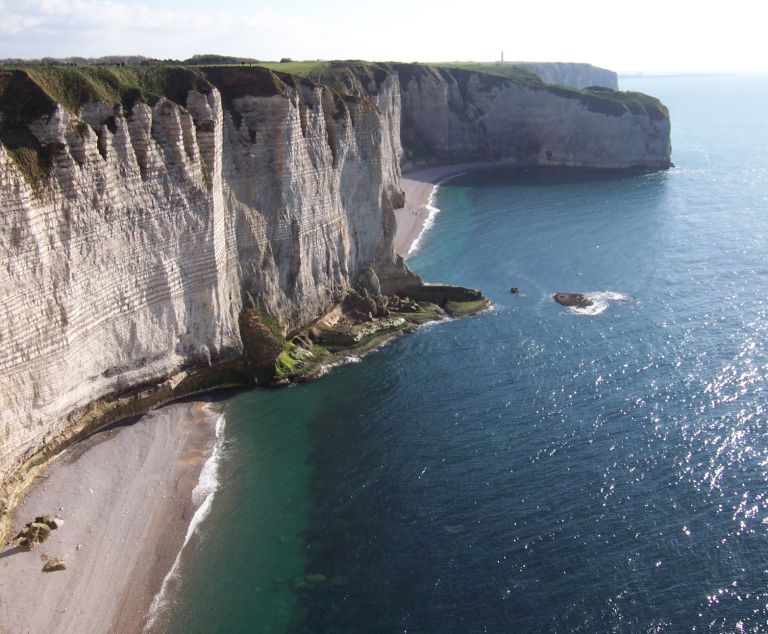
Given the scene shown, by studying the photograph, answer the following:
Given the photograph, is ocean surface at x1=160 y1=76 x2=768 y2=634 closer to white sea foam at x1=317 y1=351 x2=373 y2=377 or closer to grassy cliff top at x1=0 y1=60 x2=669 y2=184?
white sea foam at x1=317 y1=351 x2=373 y2=377

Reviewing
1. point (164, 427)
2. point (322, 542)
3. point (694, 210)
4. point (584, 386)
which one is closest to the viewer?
point (322, 542)

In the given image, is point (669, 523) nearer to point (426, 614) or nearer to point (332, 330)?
point (426, 614)

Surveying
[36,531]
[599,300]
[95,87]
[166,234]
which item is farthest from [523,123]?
[36,531]

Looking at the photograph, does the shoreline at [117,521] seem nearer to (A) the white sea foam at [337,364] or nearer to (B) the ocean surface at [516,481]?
(B) the ocean surface at [516,481]

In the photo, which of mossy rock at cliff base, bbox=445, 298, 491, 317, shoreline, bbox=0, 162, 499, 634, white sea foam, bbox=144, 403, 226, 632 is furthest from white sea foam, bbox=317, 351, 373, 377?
mossy rock at cliff base, bbox=445, 298, 491, 317

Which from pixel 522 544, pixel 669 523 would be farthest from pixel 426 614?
pixel 669 523

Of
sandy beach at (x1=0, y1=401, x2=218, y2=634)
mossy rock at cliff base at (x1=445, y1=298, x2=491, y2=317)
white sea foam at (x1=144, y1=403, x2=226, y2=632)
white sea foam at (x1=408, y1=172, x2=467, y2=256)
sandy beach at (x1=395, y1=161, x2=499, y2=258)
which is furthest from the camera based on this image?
sandy beach at (x1=395, y1=161, x2=499, y2=258)

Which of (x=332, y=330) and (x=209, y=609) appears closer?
(x=209, y=609)
